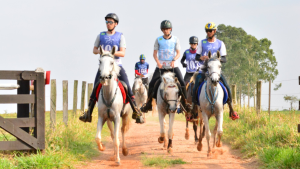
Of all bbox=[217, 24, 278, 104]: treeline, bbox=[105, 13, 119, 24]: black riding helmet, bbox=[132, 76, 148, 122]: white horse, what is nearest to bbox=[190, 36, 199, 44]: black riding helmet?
bbox=[105, 13, 119, 24]: black riding helmet

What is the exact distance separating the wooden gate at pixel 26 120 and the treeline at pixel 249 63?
40.6 meters

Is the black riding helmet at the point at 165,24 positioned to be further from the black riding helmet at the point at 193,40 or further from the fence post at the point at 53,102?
the fence post at the point at 53,102

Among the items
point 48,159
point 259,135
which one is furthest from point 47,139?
point 259,135

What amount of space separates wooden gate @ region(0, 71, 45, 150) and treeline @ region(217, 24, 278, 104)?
4062 cm

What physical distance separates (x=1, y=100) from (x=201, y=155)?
218 inches

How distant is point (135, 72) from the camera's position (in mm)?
18953

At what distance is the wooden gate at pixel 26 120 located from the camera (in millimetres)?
7777

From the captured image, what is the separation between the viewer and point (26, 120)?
798cm

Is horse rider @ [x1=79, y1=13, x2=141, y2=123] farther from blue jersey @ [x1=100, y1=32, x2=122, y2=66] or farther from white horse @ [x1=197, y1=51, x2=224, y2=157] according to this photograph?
white horse @ [x1=197, y1=51, x2=224, y2=157]

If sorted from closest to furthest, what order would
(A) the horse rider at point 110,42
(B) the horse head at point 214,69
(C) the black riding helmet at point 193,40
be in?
(B) the horse head at point 214,69 < (A) the horse rider at point 110,42 < (C) the black riding helmet at point 193,40

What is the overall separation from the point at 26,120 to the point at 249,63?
139ft

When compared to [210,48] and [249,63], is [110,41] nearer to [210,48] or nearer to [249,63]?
[210,48]

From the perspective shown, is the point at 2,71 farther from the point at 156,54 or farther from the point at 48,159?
the point at 156,54

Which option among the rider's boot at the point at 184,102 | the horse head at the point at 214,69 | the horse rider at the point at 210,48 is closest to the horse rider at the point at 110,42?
A: the rider's boot at the point at 184,102
